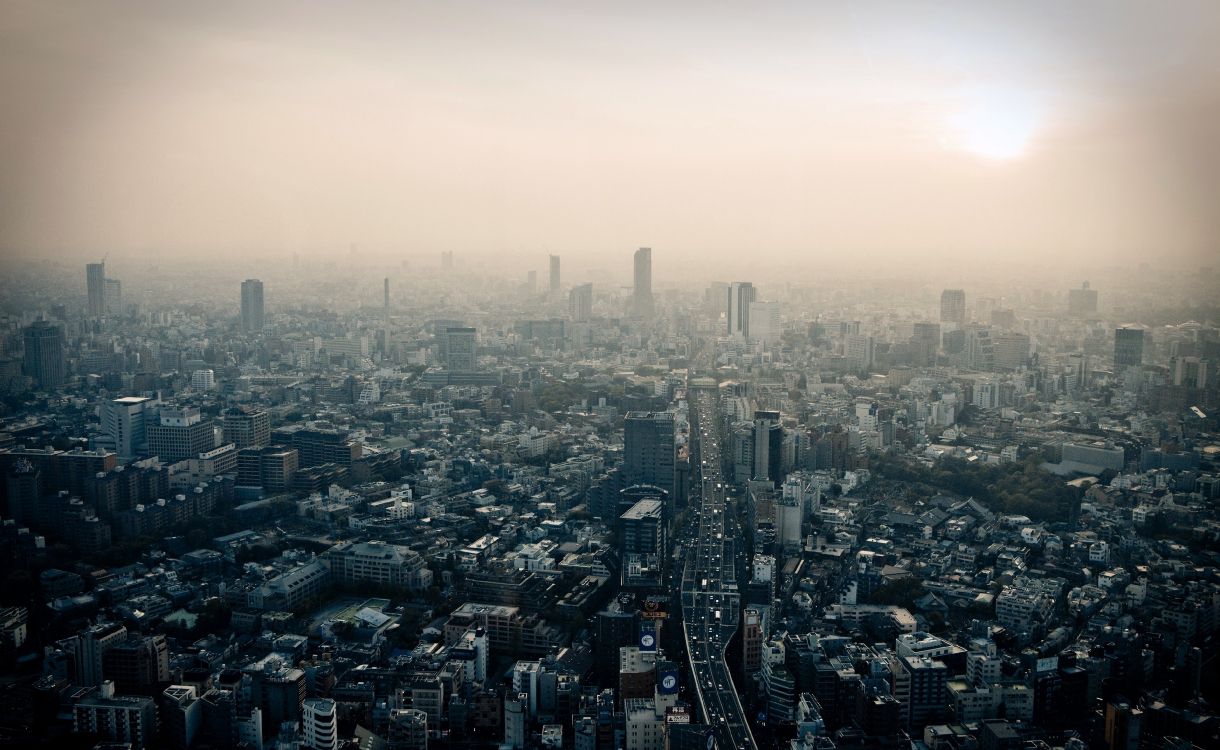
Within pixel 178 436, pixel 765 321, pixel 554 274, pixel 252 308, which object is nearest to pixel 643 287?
pixel 554 274

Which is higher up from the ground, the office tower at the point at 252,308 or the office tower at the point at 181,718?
the office tower at the point at 252,308

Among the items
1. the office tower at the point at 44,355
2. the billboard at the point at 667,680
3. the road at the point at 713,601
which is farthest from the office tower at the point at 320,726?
the office tower at the point at 44,355

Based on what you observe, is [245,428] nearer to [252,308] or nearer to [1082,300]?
[252,308]

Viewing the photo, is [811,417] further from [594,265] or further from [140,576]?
[140,576]

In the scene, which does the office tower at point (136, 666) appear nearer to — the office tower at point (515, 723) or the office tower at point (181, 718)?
the office tower at point (181, 718)

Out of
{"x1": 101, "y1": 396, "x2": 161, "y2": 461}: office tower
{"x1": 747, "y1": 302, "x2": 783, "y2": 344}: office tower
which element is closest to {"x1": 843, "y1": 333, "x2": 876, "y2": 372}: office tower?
{"x1": 747, "y1": 302, "x2": 783, "y2": 344}: office tower

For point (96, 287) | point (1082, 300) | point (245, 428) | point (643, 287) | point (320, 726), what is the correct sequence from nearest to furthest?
point (320, 726)
point (245, 428)
point (96, 287)
point (1082, 300)
point (643, 287)
